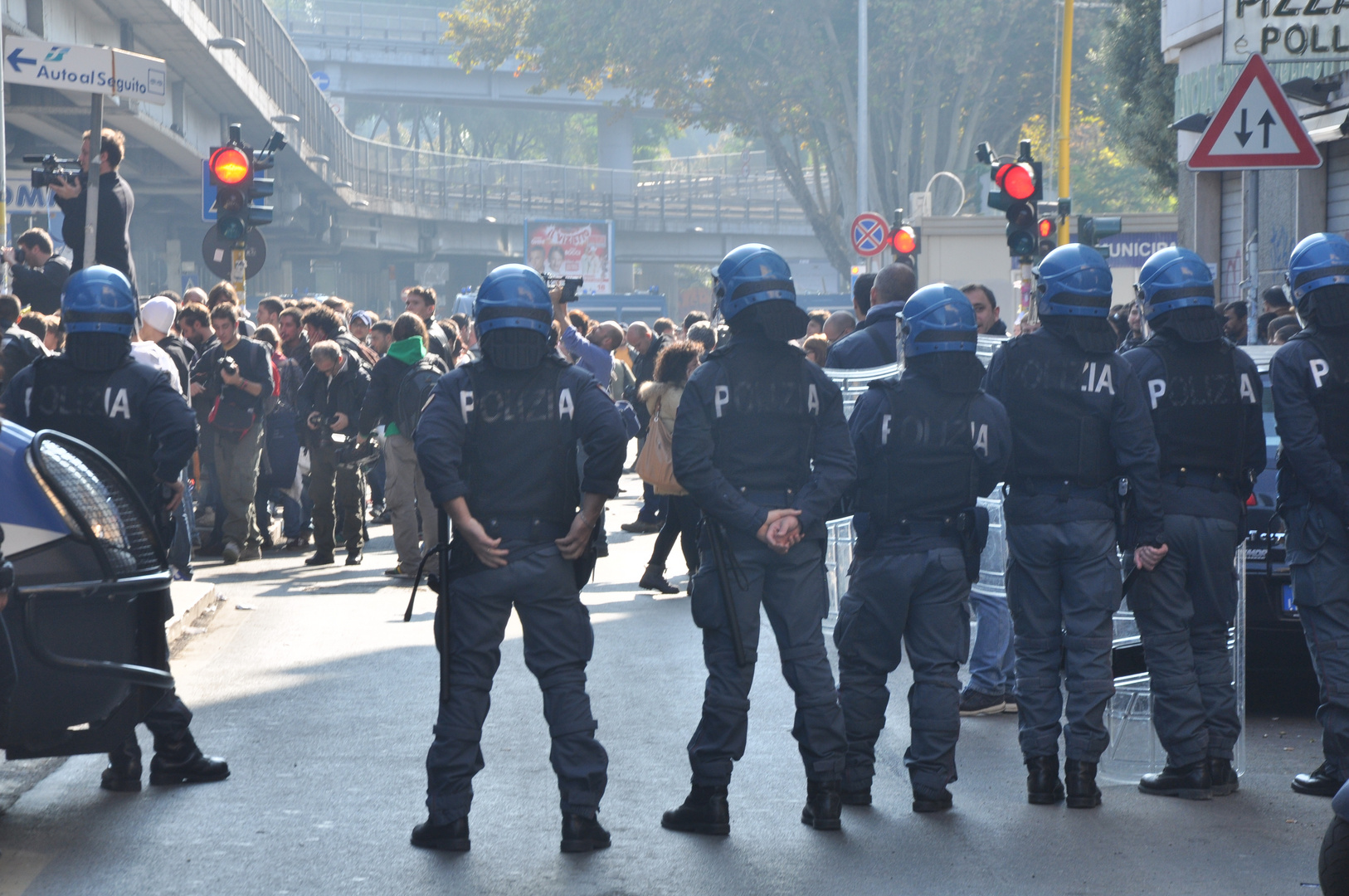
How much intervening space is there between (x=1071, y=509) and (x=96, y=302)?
369cm

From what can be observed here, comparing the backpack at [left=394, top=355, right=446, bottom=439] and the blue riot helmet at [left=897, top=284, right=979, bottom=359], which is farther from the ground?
the blue riot helmet at [left=897, top=284, right=979, bottom=359]

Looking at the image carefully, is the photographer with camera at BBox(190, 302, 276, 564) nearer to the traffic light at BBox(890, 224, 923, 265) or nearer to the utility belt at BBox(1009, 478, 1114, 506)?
the utility belt at BBox(1009, 478, 1114, 506)

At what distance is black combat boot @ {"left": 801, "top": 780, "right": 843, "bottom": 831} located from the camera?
5637mm

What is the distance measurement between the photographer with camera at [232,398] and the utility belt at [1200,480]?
7705mm

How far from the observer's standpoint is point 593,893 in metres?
4.91

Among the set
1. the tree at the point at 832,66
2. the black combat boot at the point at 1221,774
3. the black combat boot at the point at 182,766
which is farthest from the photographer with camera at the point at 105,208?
the tree at the point at 832,66

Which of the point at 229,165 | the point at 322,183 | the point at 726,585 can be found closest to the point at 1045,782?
the point at 726,585

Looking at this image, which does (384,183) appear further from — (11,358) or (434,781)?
(434,781)

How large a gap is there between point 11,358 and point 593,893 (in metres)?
5.63

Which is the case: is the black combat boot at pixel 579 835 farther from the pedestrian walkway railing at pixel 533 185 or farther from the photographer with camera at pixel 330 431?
the pedestrian walkway railing at pixel 533 185

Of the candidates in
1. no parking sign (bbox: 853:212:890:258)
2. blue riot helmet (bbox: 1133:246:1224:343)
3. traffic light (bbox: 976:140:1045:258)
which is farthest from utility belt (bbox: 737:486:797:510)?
no parking sign (bbox: 853:212:890:258)

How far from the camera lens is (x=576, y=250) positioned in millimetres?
58562

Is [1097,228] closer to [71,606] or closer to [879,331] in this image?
[879,331]

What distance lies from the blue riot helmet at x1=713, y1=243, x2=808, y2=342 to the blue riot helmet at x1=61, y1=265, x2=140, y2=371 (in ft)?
7.55
